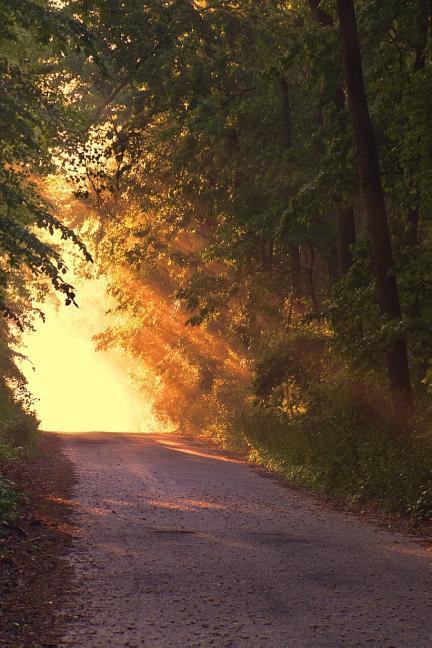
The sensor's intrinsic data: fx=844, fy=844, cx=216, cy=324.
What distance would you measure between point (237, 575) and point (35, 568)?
2.16m

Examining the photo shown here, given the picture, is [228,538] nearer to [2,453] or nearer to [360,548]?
[360,548]

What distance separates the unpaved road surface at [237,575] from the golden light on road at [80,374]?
215 ft

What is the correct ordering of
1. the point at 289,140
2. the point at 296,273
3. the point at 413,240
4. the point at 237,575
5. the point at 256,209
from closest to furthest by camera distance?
the point at 237,575 → the point at 413,240 → the point at 289,140 → the point at 256,209 → the point at 296,273

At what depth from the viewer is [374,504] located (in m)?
14.4

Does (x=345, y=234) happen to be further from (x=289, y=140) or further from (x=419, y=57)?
(x=419, y=57)

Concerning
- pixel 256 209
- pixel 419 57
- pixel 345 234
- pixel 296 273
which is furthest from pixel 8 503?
pixel 296 273

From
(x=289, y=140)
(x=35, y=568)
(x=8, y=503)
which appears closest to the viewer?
(x=35, y=568)

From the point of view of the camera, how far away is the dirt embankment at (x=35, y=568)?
6.88 m

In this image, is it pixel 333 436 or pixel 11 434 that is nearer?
pixel 333 436

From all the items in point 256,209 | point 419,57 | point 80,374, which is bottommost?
point 80,374

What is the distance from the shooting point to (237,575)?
8812 mm

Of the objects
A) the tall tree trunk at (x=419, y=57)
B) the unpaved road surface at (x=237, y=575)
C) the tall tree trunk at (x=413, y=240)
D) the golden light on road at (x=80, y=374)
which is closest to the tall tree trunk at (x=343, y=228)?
the tall tree trunk at (x=413, y=240)

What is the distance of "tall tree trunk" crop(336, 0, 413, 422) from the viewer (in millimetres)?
16062

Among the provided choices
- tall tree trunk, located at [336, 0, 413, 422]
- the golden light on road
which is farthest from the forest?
the golden light on road
